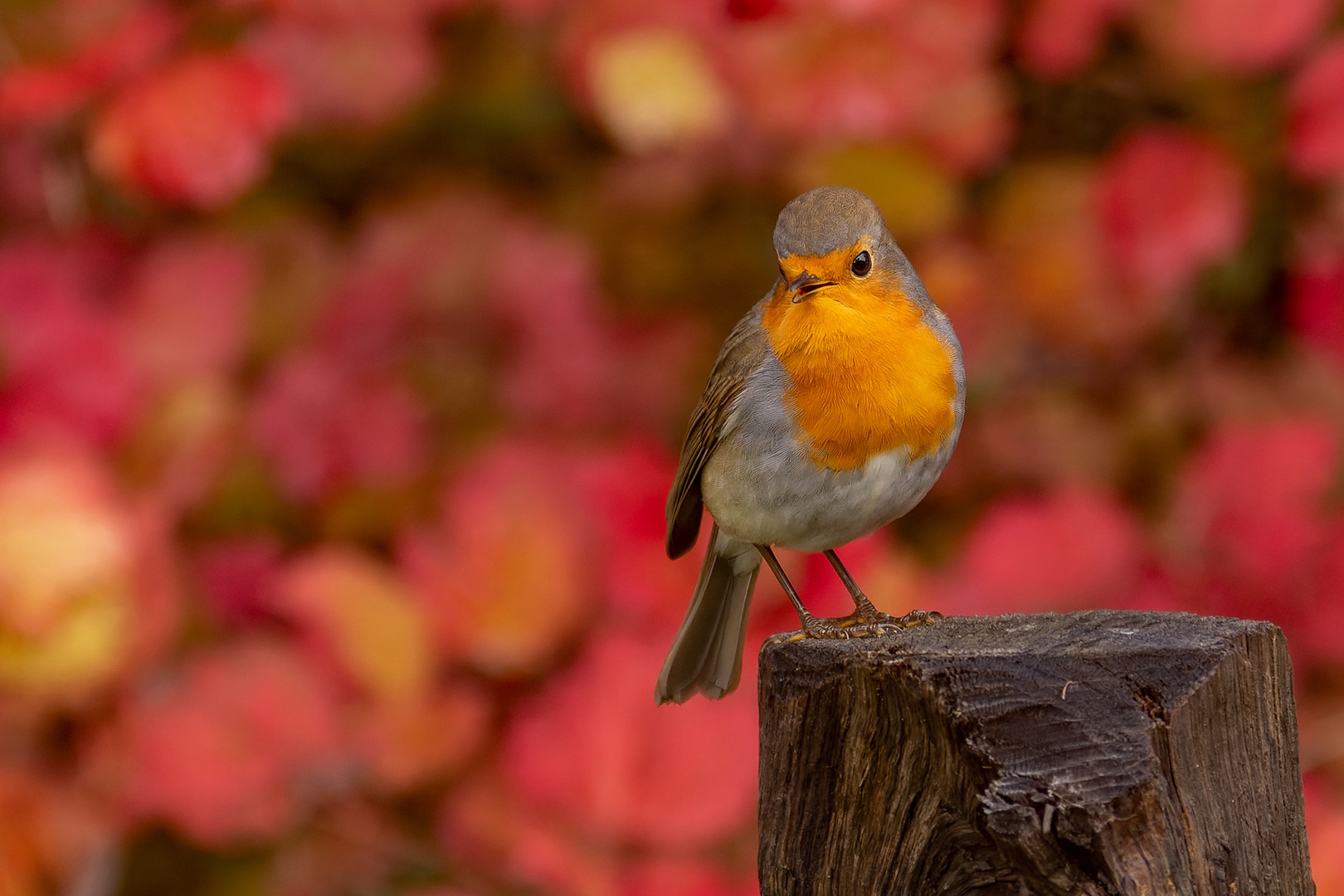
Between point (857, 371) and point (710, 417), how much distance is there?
0.30 meters

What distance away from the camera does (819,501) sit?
2084 mm

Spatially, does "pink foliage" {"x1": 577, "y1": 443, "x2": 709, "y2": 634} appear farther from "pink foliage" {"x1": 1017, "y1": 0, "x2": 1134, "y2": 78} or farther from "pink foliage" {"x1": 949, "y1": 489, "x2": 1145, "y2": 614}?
"pink foliage" {"x1": 1017, "y1": 0, "x2": 1134, "y2": 78}

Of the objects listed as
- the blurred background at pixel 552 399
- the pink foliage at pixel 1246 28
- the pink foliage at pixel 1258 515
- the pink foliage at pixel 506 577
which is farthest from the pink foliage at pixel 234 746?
the pink foliage at pixel 1246 28

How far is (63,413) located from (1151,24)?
201cm

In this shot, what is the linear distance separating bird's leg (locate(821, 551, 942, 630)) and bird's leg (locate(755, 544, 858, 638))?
0.13 feet

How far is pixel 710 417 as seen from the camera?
7.52 ft

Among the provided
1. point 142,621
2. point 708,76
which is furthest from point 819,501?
point 142,621

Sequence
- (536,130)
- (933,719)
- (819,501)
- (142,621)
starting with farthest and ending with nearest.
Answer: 1. (536,130)
2. (142,621)
3. (819,501)
4. (933,719)

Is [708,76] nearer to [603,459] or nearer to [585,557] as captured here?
[603,459]

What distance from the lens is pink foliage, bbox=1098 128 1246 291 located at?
2.51m

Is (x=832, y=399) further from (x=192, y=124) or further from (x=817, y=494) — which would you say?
(x=192, y=124)

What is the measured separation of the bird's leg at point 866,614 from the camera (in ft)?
6.87

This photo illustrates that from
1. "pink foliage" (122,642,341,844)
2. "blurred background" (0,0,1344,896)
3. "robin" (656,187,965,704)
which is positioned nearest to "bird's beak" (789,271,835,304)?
"robin" (656,187,965,704)

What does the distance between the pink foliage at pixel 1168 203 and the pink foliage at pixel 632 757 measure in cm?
107
